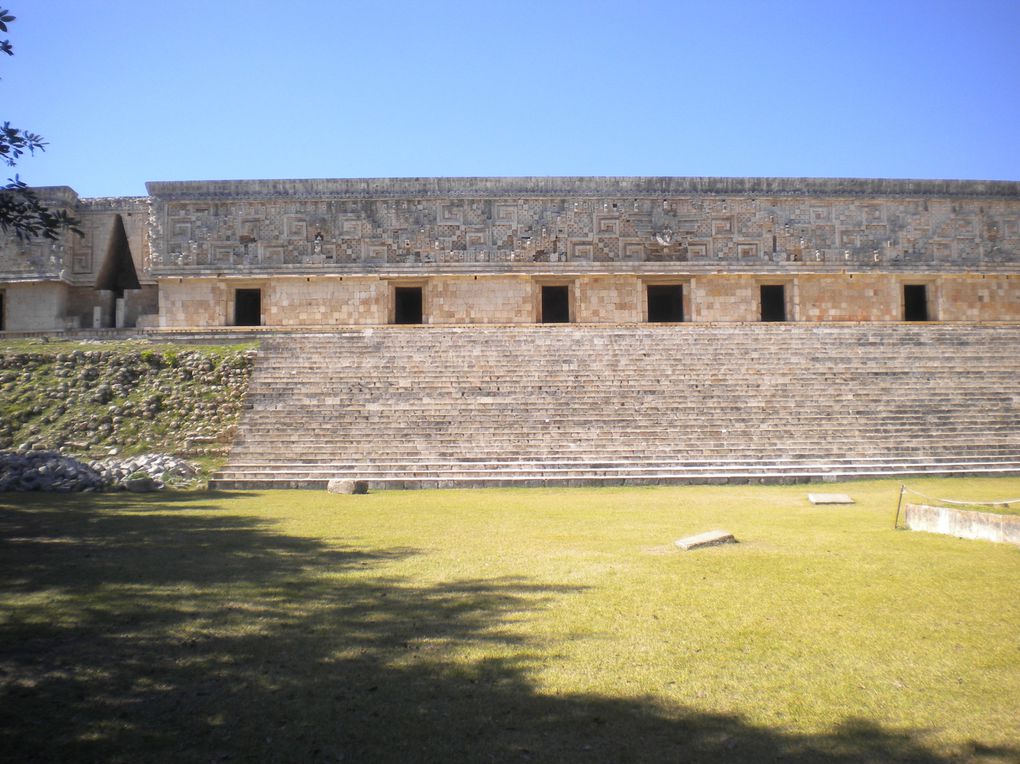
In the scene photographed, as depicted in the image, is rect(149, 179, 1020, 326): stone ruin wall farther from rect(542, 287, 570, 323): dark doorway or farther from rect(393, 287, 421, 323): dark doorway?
rect(542, 287, 570, 323): dark doorway

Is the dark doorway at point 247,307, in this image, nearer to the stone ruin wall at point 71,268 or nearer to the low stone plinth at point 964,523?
the stone ruin wall at point 71,268

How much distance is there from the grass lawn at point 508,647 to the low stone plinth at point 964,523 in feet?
0.76

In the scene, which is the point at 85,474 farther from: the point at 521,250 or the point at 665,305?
the point at 665,305

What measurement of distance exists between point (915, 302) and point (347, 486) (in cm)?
1614

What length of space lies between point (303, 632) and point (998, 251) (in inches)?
821

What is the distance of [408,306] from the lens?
69.6 ft

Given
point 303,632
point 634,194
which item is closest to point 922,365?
point 634,194

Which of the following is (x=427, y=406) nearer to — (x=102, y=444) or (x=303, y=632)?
(x=102, y=444)

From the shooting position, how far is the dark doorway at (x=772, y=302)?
65.4ft

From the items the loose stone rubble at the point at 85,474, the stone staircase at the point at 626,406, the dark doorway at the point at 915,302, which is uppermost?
the dark doorway at the point at 915,302

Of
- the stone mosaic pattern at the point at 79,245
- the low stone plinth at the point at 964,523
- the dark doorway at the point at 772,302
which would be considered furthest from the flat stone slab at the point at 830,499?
the stone mosaic pattern at the point at 79,245

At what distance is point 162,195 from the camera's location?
1862cm

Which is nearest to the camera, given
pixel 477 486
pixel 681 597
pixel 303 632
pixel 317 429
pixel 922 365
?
pixel 303 632

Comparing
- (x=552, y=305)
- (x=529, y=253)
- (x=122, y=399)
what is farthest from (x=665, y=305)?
(x=122, y=399)
